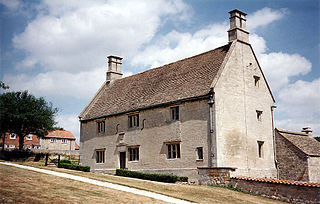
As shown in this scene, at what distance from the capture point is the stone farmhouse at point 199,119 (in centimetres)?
2461

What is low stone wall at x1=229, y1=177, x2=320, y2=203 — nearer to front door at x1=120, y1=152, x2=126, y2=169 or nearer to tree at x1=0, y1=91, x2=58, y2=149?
front door at x1=120, y1=152, x2=126, y2=169

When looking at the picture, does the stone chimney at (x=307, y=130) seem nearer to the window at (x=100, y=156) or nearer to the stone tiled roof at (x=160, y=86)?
the stone tiled roof at (x=160, y=86)

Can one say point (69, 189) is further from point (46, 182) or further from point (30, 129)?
→ point (30, 129)

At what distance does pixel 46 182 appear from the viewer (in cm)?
1681

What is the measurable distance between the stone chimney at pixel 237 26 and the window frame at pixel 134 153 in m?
12.5

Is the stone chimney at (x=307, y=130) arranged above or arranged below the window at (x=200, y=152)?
above

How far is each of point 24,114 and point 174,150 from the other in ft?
89.3

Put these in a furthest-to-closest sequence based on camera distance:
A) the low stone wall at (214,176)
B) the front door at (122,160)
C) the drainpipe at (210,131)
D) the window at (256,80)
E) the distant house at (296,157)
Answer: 1. the front door at (122,160)
2. the window at (256,80)
3. the distant house at (296,157)
4. the drainpipe at (210,131)
5. the low stone wall at (214,176)

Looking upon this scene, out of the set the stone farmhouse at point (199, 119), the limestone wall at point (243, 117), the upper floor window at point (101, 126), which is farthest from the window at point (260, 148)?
the upper floor window at point (101, 126)

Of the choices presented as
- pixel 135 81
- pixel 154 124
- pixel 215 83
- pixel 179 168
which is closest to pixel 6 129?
pixel 135 81

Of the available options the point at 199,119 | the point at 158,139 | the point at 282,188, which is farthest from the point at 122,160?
the point at 282,188

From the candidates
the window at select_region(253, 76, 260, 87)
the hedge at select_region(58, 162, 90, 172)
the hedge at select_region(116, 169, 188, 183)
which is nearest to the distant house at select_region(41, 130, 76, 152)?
the hedge at select_region(58, 162, 90, 172)

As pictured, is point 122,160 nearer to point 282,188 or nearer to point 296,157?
point 296,157

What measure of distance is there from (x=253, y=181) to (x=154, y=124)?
9.95 meters
